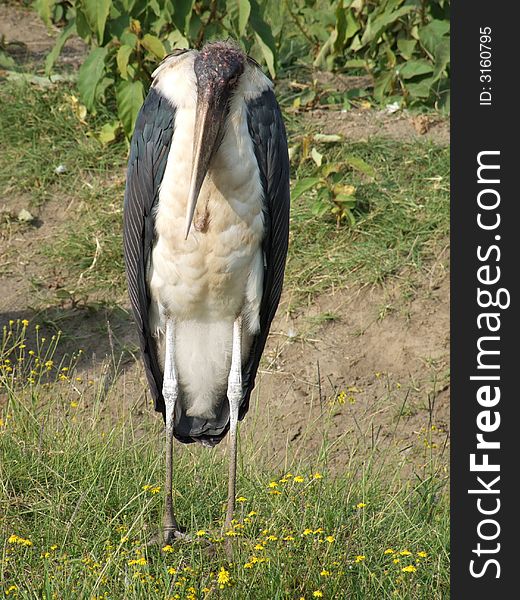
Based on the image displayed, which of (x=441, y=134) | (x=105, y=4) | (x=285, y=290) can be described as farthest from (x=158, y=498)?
(x=441, y=134)

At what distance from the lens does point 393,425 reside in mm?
4895

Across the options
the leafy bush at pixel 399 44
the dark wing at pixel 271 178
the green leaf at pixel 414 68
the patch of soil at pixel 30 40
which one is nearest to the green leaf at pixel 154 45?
the leafy bush at pixel 399 44

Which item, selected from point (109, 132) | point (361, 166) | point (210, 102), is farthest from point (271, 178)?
point (109, 132)

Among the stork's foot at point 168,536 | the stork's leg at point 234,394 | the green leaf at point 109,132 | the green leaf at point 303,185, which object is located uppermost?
the green leaf at point 109,132

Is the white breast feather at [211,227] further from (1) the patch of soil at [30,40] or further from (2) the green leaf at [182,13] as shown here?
(1) the patch of soil at [30,40]

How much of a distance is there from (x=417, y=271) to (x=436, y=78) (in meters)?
1.27

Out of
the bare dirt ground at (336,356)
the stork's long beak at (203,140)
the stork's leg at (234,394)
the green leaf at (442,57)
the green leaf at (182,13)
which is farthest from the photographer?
the green leaf at (442,57)

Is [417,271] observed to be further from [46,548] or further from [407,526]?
[46,548]

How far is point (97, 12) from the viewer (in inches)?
210

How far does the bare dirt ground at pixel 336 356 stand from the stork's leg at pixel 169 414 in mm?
747

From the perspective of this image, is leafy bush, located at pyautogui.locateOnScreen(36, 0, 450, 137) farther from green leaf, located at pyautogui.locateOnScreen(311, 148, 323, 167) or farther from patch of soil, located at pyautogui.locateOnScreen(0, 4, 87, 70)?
green leaf, located at pyautogui.locateOnScreen(311, 148, 323, 167)

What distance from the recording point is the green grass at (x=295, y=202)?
5594 mm

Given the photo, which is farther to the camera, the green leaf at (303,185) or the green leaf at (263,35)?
the green leaf at (263,35)

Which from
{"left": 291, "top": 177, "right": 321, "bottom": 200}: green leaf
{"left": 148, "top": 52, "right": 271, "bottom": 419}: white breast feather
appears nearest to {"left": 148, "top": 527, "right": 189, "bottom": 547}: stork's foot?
{"left": 148, "top": 52, "right": 271, "bottom": 419}: white breast feather
